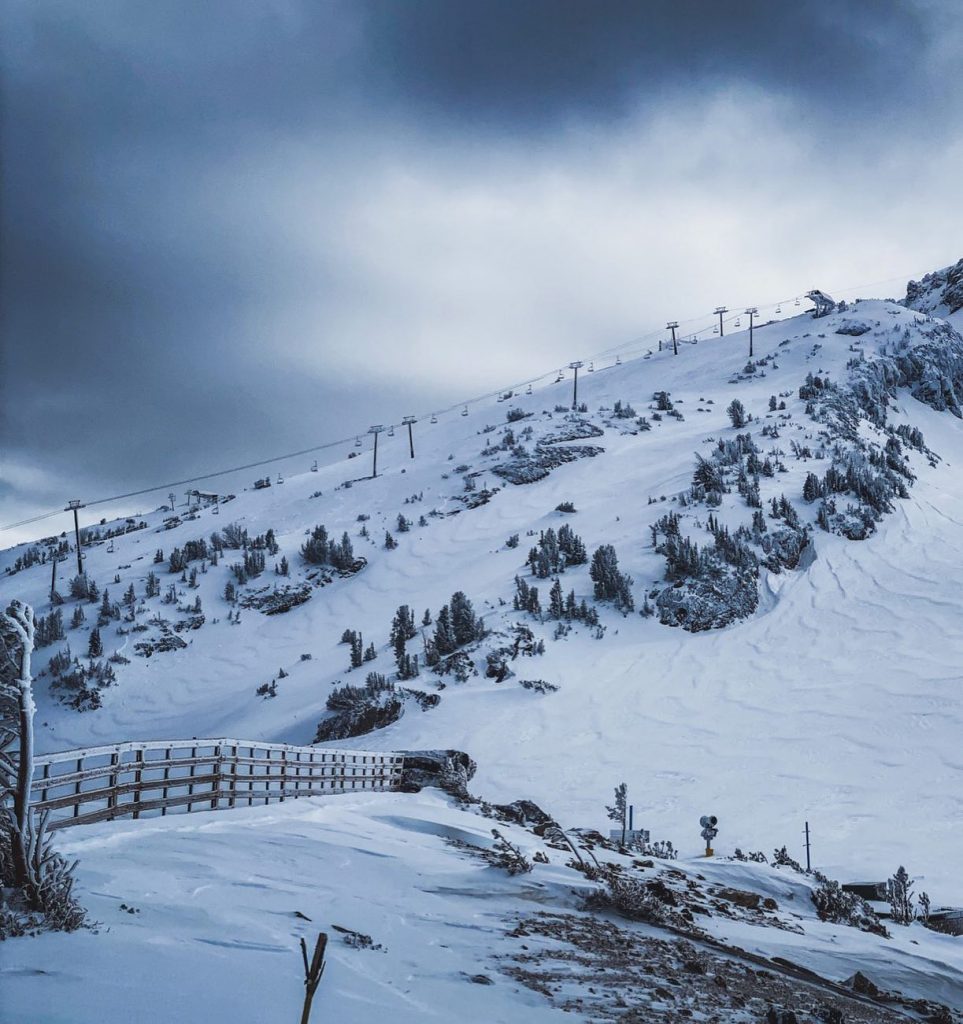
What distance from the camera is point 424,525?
4272cm

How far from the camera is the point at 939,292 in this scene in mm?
85750

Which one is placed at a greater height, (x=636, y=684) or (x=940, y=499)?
(x=940, y=499)

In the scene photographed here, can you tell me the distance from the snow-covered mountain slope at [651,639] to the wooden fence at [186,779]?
4.50m

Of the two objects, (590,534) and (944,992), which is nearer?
(944,992)

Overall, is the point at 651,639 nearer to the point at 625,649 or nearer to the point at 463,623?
the point at 625,649

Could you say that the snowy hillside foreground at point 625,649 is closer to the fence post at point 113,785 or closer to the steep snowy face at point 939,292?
the fence post at point 113,785

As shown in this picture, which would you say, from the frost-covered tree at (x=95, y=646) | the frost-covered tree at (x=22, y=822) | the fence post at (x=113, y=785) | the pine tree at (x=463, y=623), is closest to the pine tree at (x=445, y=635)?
the pine tree at (x=463, y=623)

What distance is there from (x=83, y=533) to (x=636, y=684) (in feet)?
166

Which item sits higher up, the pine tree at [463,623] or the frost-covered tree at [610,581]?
the frost-covered tree at [610,581]

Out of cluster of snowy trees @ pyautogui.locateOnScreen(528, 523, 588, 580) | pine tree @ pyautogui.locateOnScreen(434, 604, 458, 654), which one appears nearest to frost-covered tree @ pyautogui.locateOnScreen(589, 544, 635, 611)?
cluster of snowy trees @ pyautogui.locateOnScreen(528, 523, 588, 580)

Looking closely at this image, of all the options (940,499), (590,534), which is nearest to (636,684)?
(590,534)

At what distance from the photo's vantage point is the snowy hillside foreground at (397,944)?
13.5 ft

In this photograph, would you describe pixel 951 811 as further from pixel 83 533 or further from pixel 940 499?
pixel 83 533

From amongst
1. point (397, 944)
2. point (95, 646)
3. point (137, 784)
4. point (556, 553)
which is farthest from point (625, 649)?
point (95, 646)
